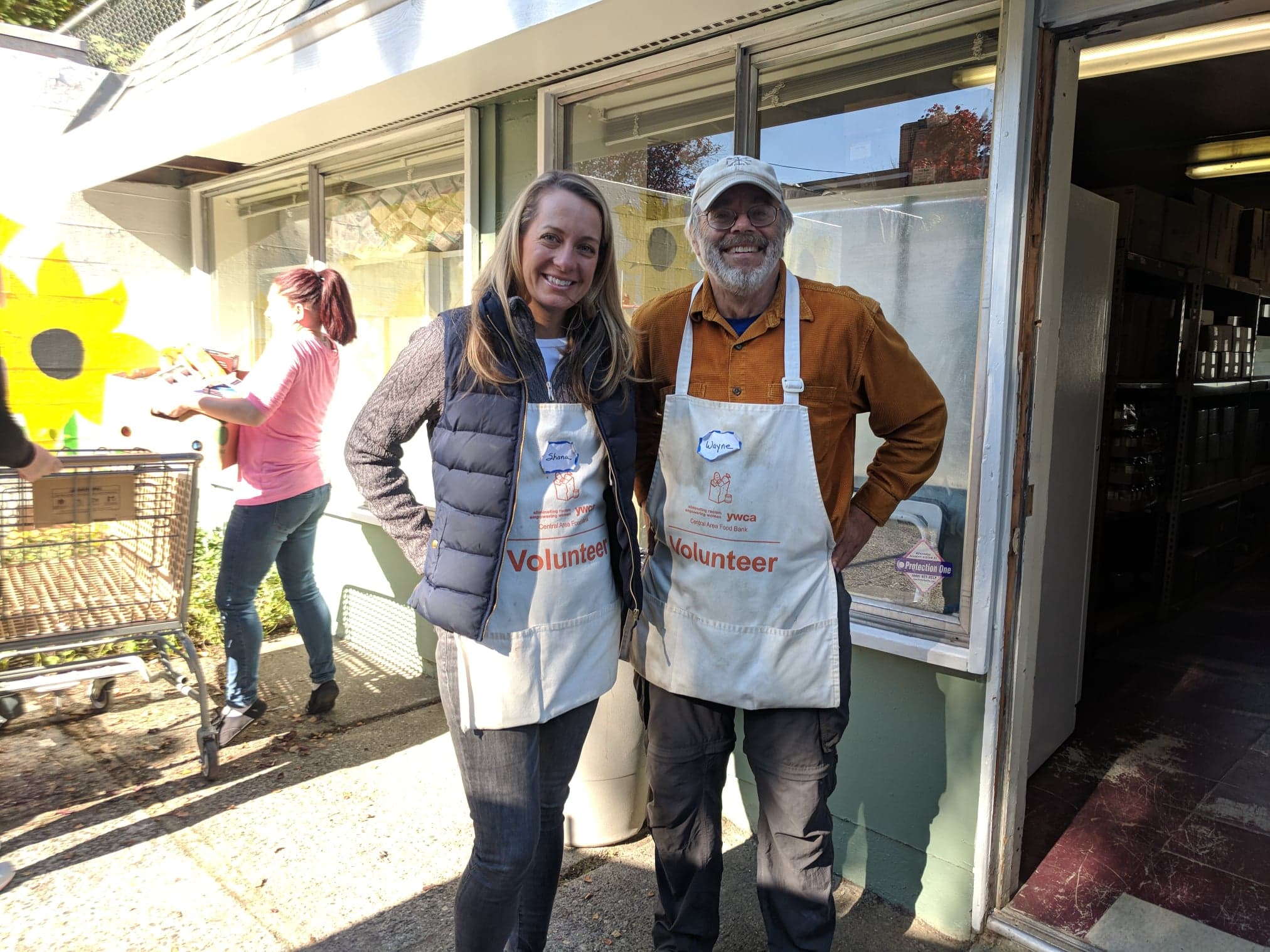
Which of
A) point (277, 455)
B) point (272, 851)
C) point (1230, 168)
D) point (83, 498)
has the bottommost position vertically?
point (272, 851)


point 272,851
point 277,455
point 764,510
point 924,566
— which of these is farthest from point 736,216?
point 272,851

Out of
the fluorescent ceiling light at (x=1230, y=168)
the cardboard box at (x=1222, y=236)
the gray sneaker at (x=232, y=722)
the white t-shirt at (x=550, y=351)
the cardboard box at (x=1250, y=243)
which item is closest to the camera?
the white t-shirt at (x=550, y=351)

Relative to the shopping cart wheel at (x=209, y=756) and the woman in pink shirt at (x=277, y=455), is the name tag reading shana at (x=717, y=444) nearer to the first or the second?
the woman in pink shirt at (x=277, y=455)

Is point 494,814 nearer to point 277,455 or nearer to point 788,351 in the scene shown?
point 788,351

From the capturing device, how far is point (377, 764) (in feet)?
12.7

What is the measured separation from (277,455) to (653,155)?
199cm

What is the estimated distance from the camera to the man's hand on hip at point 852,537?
7.55ft

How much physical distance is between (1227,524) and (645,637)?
6.56 meters

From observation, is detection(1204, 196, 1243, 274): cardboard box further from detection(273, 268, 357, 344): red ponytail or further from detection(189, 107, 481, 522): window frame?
detection(273, 268, 357, 344): red ponytail

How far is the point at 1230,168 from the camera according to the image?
6.30m

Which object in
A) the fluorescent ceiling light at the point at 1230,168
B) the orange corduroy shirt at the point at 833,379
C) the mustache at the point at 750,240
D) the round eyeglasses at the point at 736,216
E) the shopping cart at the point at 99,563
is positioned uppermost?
the fluorescent ceiling light at the point at 1230,168

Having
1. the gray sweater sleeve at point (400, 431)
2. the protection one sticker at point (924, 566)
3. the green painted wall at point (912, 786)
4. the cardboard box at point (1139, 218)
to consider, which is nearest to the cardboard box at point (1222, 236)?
the cardboard box at point (1139, 218)

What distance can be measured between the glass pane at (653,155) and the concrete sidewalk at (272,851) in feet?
7.11

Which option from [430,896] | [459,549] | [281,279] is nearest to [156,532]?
[281,279]
